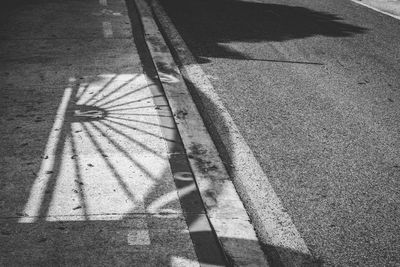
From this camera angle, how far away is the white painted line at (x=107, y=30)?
812 cm

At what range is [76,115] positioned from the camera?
16.8 feet

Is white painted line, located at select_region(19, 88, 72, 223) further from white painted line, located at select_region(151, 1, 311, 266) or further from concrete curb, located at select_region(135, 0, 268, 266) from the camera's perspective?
white painted line, located at select_region(151, 1, 311, 266)

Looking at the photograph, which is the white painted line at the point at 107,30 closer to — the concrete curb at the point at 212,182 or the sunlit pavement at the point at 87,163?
the sunlit pavement at the point at 87,163

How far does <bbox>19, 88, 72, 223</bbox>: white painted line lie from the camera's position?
138 inches

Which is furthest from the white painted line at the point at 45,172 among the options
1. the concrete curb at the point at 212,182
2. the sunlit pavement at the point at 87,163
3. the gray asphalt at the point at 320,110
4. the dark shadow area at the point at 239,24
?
the dark shadow area at the point at 239,24

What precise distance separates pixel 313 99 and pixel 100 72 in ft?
9.62

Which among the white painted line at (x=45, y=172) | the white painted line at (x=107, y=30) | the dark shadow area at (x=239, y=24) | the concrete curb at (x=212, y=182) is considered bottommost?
the white painted line at (x=45, y=172)

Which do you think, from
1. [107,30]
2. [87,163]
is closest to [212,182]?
[87,163]

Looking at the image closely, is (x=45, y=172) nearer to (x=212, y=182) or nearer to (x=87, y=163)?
(x=87, y=163)

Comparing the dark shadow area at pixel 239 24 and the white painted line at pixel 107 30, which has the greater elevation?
the white painted line at pixel 107 30

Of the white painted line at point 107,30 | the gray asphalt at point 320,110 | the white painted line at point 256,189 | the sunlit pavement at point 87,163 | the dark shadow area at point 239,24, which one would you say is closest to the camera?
the sunlit pavement at point 87,163

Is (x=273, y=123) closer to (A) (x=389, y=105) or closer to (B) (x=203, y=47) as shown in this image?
(A) (x=389, y=105)

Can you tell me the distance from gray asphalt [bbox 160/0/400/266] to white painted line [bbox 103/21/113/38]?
1376mm

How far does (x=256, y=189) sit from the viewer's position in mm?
4043
